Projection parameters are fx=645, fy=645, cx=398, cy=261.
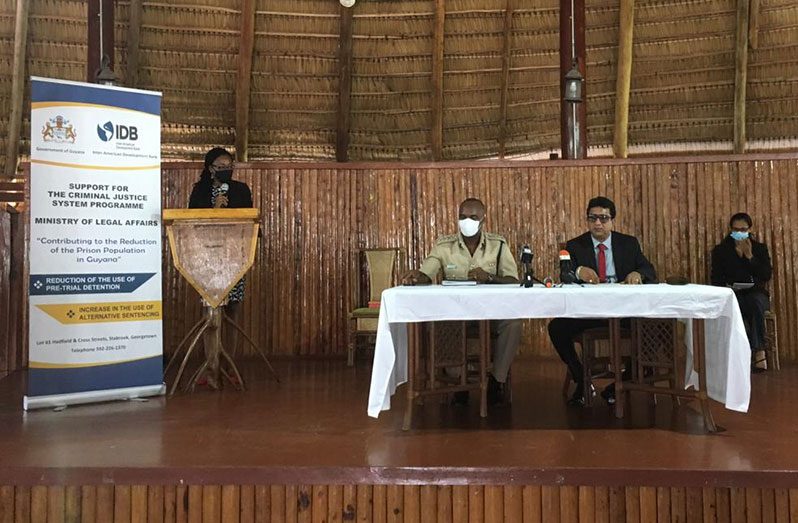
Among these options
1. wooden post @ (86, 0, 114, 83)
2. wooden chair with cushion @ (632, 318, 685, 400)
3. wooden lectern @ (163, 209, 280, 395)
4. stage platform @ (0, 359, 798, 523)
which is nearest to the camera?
stage platform @ (0, 359, 798, 523)

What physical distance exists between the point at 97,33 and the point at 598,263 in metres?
6.10

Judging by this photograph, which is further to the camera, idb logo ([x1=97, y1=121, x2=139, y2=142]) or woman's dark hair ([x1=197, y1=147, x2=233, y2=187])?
woman's dark hair ([x1=197, y1=147, x2=233, y2=187])

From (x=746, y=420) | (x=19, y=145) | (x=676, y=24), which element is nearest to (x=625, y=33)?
(x=676, y=24)

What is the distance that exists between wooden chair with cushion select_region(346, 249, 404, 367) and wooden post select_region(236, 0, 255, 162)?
8.28 ft

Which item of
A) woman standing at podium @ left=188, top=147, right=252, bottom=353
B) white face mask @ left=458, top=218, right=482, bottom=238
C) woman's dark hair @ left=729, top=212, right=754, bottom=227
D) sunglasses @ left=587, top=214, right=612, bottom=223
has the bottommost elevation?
white face mask @ left=458, top=218, right=482, bottom=238

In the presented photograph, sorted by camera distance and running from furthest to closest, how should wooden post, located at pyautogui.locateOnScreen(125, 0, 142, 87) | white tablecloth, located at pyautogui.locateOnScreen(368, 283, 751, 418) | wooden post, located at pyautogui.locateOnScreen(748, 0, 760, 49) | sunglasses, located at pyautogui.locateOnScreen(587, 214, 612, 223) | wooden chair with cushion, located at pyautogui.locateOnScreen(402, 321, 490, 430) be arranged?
wooden post, located at pyautogui.locateOnScreen(125, 0, 142, 87) < wooden post, located at pyautogui.locateOnScreen(748, 0, 760, 49) < sunglasses, located at pyautogui.locateOnScreen(587, 214, 612, 223) < wooden chair with cushion, located at pyautogui.locateOnScreen(402, 321, 490, 430) < white tablecloth, located at pyautogui.locateOnScreen(368, 283, 751, 418)

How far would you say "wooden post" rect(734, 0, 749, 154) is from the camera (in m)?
7.75

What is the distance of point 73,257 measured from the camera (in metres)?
4.31

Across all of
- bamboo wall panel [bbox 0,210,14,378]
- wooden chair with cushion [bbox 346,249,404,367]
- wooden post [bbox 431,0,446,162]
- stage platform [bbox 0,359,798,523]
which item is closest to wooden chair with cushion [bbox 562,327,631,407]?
stage platform [bbox 0,359,798,523]

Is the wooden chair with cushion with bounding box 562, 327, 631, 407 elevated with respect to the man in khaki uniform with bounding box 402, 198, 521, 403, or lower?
lower

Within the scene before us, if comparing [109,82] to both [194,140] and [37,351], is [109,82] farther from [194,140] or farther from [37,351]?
[37,351]

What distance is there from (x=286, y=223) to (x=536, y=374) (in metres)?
3.24

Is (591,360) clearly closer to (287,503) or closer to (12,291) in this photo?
(287,503)

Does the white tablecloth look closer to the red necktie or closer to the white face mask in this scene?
the white face mask
